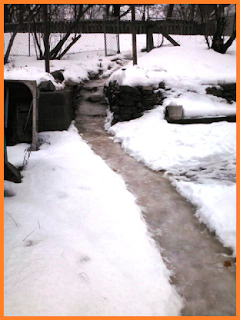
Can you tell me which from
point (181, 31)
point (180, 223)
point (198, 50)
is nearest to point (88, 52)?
point (181, 31)

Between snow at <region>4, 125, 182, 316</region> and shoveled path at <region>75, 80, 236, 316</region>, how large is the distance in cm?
13

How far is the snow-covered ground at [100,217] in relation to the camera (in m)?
2.13

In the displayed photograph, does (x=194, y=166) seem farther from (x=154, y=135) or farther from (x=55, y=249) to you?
(x=55, y=249)

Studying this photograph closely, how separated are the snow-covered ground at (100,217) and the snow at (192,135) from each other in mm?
21

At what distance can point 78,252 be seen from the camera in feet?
8.59

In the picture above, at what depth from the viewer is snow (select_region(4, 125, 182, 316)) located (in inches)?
80.0

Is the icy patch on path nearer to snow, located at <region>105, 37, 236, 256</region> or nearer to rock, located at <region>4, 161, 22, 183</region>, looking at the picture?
snow, located at <region>105, 37, 236, 256</region>

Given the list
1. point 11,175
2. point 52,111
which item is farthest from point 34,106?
point 11,175

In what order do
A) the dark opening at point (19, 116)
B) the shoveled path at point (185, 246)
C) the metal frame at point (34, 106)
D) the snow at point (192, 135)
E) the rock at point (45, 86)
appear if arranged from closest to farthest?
the shoveled path at point (185, 246) < the snow at point (192, 135) < the metal frame at point (34, 106) < the dark opening at point (19, 116) < the rock at point (45, 86)

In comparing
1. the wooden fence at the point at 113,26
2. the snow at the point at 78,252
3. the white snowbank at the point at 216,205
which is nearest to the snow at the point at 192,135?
the white snowbank at the point at 216,205

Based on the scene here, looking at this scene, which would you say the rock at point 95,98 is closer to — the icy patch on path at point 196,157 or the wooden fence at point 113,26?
the icy patch on path at point 196,157

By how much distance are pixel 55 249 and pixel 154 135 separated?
4386 mm

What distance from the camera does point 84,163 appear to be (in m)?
4.91

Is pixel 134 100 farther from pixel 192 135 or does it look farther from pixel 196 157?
pixel 196 157
